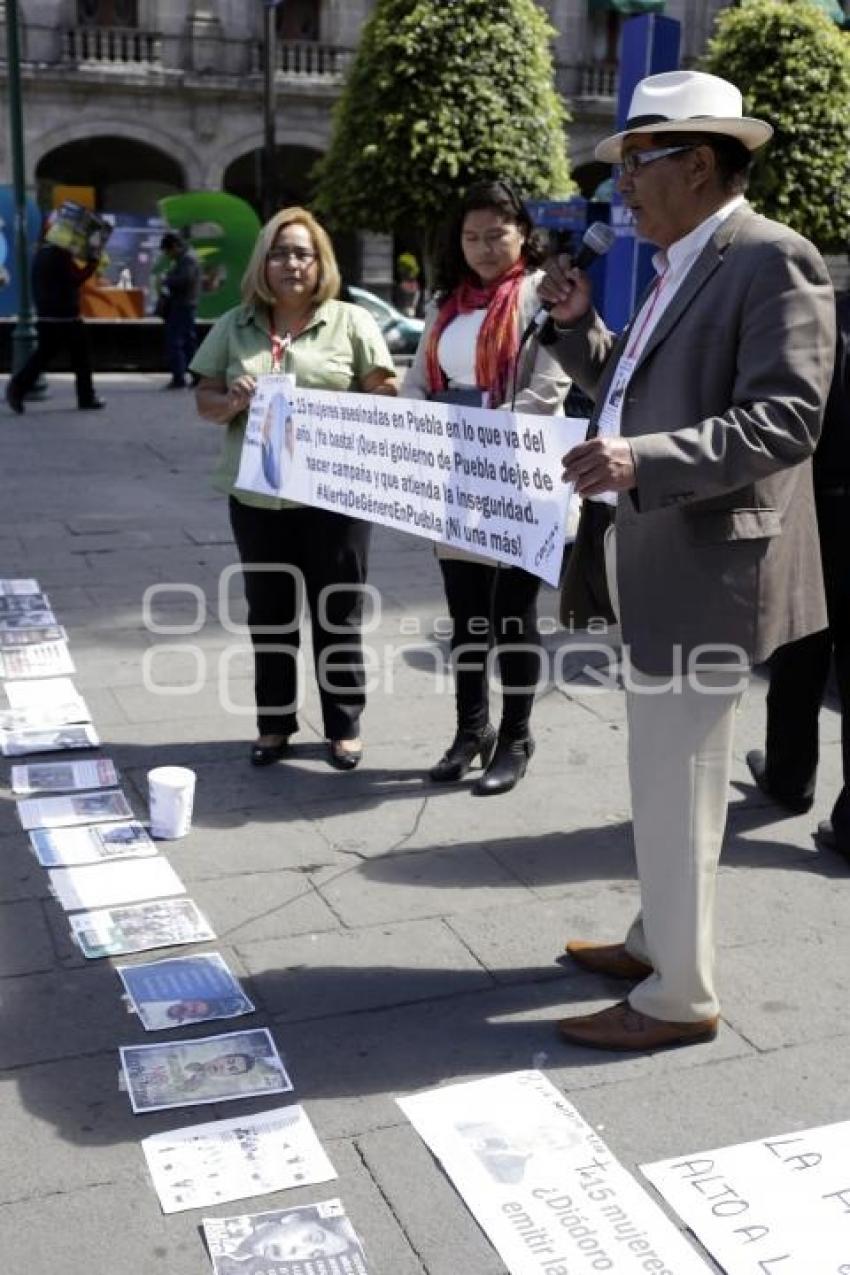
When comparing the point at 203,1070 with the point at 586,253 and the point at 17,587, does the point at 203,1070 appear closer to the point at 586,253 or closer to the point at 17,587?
the point at 586,253

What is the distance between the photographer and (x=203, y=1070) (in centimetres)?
314

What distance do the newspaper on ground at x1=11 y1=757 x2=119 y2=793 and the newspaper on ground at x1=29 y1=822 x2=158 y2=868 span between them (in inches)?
14.0

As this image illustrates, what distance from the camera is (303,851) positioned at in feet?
14.2

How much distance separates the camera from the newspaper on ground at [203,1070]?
3033 millimetres

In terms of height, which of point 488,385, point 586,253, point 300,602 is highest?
point 586,253

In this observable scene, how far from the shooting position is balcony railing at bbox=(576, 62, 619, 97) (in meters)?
34.4

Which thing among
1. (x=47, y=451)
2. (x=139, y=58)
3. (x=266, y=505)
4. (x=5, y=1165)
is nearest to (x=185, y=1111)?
(x=5, y=1165)

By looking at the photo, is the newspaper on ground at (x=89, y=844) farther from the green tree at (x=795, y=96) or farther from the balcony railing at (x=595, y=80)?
the balcony railing at (x=595, y=80)

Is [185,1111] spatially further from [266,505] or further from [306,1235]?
[266,505]

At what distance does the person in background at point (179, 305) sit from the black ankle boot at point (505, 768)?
1285 centimetres

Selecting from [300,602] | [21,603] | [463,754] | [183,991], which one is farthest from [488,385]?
[21,603]

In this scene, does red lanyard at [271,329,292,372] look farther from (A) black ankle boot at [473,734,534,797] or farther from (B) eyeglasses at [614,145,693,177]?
(B) eyeglasses at [614,145,693,177]

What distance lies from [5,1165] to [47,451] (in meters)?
9.72

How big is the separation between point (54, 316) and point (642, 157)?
11833 mm
